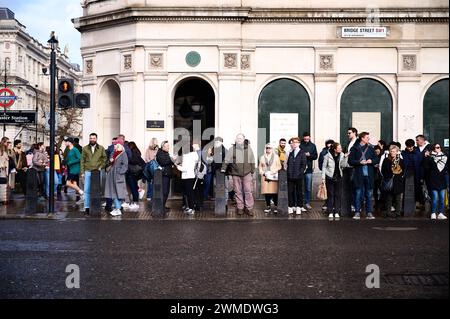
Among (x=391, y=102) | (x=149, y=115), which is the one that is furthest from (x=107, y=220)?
(x=391, y=102)

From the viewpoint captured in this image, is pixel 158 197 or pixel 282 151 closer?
pixel 158 197

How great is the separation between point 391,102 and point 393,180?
28.1 ft

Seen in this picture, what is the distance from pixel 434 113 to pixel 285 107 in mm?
5293

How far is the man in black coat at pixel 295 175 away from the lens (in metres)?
18.0

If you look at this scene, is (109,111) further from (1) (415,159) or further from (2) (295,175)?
(1) (415,159)

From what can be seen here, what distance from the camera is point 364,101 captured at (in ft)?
83.7

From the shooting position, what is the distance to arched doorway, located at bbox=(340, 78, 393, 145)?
2545 centimetres

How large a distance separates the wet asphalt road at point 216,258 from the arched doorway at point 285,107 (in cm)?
1008

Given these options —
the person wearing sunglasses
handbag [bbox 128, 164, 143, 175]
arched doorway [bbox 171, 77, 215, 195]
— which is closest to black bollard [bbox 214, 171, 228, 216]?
handbag [bbox 128, 164, 143, 175]

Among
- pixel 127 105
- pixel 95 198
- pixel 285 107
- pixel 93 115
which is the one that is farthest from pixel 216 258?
pixel 93 115

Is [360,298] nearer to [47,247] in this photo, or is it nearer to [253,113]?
[47,247]

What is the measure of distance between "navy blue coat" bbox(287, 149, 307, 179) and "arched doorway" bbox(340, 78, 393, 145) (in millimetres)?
7625

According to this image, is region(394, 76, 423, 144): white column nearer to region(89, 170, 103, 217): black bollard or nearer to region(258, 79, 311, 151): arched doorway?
region(258, 79, 311, 151): arched doorway
